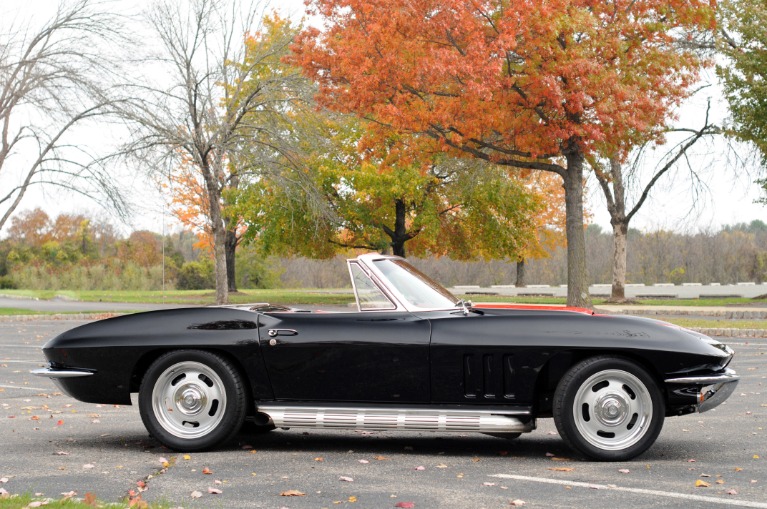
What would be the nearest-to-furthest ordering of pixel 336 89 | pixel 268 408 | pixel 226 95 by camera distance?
pixel 268 408 < pixel 336 89 < pixel 226 95

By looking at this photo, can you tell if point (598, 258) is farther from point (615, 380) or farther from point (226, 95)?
point (615, 380)

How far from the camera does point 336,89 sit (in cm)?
2466

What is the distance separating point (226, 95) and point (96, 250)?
102ft

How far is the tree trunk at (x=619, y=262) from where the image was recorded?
32.3 metres

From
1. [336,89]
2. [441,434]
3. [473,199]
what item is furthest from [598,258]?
[441,434]

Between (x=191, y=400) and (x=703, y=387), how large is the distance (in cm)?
341

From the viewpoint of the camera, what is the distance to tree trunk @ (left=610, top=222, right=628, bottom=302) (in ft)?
106

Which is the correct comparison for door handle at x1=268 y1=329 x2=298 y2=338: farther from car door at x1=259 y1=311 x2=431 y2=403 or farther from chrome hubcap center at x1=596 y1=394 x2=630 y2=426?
chrome hubcap center at x1=596 y1=394 x2=630 y2=426

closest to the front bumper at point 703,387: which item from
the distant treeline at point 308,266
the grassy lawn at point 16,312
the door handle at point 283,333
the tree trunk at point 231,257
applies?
the door handle at point 283,333

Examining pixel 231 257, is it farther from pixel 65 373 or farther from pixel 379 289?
pixel 379 289

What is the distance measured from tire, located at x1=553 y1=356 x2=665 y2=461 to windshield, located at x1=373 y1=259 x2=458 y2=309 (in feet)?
3.34

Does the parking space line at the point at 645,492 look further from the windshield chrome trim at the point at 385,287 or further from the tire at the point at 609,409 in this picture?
the windshield chrome trim at the point at 385,287

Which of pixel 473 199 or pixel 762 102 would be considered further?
pixel 473 199

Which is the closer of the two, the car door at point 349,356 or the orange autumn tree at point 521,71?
the car door at point 349,356
